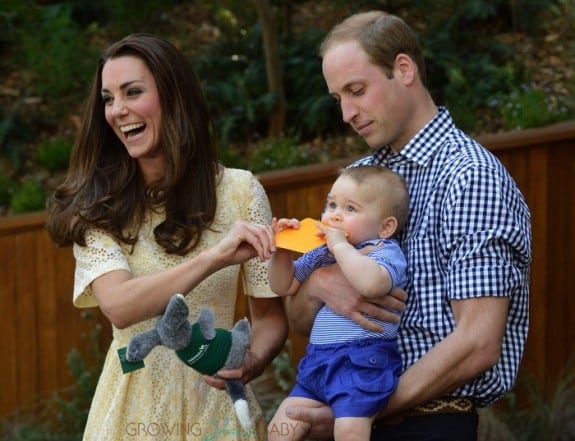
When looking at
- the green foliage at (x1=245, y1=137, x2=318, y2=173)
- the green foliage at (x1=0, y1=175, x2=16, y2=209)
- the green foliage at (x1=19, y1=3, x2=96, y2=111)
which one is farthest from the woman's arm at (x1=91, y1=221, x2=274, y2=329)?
the green foliage at (x1=19, y1=3, x2=96, y2=111)

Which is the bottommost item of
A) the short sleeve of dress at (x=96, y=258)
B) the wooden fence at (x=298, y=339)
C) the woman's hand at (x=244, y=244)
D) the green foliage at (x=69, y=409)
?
the green foliage at (x=69, y=409)

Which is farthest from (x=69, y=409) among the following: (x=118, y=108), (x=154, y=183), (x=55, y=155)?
(x=118, y=108)

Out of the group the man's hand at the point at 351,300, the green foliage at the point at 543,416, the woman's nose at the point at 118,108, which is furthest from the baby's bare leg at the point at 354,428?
the green foliage at the point at 543,416

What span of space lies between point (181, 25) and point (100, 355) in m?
3.82

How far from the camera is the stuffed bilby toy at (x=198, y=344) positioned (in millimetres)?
3023

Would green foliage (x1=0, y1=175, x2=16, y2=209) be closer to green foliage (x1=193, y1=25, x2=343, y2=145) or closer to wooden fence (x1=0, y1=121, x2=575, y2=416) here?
wooden fence (x1=0, y1=121, x2=575, y2=416)

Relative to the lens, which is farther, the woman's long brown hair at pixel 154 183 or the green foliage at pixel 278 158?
the green foliage at pixel 278 158

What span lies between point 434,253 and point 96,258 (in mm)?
983

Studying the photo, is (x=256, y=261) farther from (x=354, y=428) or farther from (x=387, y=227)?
(x=354, y=428)

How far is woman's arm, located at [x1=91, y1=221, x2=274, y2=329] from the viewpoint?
322 centimetres

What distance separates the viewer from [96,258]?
135 inches

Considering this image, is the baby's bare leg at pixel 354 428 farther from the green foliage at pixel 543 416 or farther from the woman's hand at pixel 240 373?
the green foliage at pixel 543 416

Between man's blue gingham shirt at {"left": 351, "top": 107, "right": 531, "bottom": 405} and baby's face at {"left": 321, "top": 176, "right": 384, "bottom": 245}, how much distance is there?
0.11 metres

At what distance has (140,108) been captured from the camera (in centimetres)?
346
